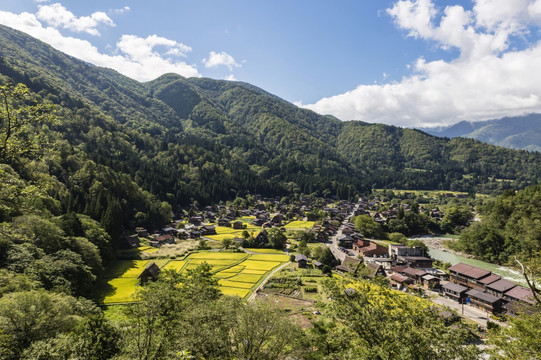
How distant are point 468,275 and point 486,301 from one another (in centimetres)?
1035

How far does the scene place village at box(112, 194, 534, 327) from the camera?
3834cm

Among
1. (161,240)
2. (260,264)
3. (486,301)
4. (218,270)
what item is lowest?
(161,240)

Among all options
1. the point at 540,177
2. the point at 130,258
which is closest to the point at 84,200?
the point at 130,258

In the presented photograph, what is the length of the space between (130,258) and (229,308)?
141 ft

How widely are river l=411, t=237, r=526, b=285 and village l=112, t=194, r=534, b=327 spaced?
6.55m

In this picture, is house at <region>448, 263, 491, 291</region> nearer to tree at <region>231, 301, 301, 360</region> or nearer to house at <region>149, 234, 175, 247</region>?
tree at <region>231, 301, 301, 360</region>

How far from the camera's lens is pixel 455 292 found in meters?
41.2

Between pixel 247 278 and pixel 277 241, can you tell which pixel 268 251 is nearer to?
pixel 277 241

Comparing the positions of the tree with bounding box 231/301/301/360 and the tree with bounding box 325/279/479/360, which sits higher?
the tree with bounding box 325/279/479/360

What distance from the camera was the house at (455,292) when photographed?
133 ft

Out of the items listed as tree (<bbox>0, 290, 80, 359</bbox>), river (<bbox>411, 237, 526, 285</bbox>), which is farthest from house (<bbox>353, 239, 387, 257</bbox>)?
tree (<bbox>0, 290, 80, 359</bbox>)

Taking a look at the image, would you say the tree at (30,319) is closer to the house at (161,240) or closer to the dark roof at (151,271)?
the dark roof at (151,271)

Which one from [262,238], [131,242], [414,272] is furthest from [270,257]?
[131,242]

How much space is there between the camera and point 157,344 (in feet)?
47.4
